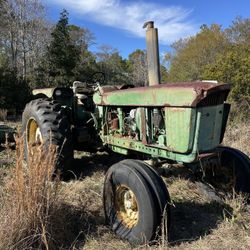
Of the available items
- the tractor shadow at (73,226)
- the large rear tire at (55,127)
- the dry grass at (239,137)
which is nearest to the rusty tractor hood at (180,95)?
the large rear tire at (55,127)

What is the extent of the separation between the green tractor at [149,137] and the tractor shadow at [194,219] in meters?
0.38

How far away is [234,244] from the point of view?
378cm

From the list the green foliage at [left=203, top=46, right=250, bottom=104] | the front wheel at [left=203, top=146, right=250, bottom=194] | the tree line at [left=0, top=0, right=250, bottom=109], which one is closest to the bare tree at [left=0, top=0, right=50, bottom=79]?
the tree line at [left=0, top=0, right=250, bottom=109]

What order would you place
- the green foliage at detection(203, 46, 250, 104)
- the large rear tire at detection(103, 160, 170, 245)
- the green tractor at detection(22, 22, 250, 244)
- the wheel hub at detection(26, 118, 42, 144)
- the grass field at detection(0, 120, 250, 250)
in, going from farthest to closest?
1. the green foliage at detection(203, 46, 250, 104)
2. the wheel hub at detection(26, 118, 42, 144)
3. the green tractor at detection(22, 22, 250, 244)
4. the large rear tire at detection(103, 160, 170, 245)
5. the grass field at detection(0, 120, 250, 250)

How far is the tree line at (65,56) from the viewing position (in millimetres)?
13828

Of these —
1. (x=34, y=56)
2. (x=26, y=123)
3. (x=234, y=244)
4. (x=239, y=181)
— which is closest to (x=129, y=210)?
(x=234, y=244)

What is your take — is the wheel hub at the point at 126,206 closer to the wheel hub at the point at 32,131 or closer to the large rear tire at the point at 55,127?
the large rear tire at the point at 55,127

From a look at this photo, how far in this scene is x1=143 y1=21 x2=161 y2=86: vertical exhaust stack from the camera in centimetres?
570

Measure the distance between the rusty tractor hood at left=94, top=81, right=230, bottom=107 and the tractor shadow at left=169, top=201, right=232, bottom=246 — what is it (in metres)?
1.31

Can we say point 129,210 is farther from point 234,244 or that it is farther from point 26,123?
point 26,123

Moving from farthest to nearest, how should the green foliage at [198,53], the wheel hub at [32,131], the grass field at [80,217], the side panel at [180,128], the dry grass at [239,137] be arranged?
the green foliage at [198,53]
the dry grass at [239,137]
the wheel hub at [32,131]
the side panel at [180,128]
the grass field at [80,217]

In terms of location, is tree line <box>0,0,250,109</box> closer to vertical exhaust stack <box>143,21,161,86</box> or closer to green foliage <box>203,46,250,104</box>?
green foliage <box>203,46,250,104</box>

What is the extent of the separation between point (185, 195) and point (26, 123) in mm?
2834

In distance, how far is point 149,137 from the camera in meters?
4.69
